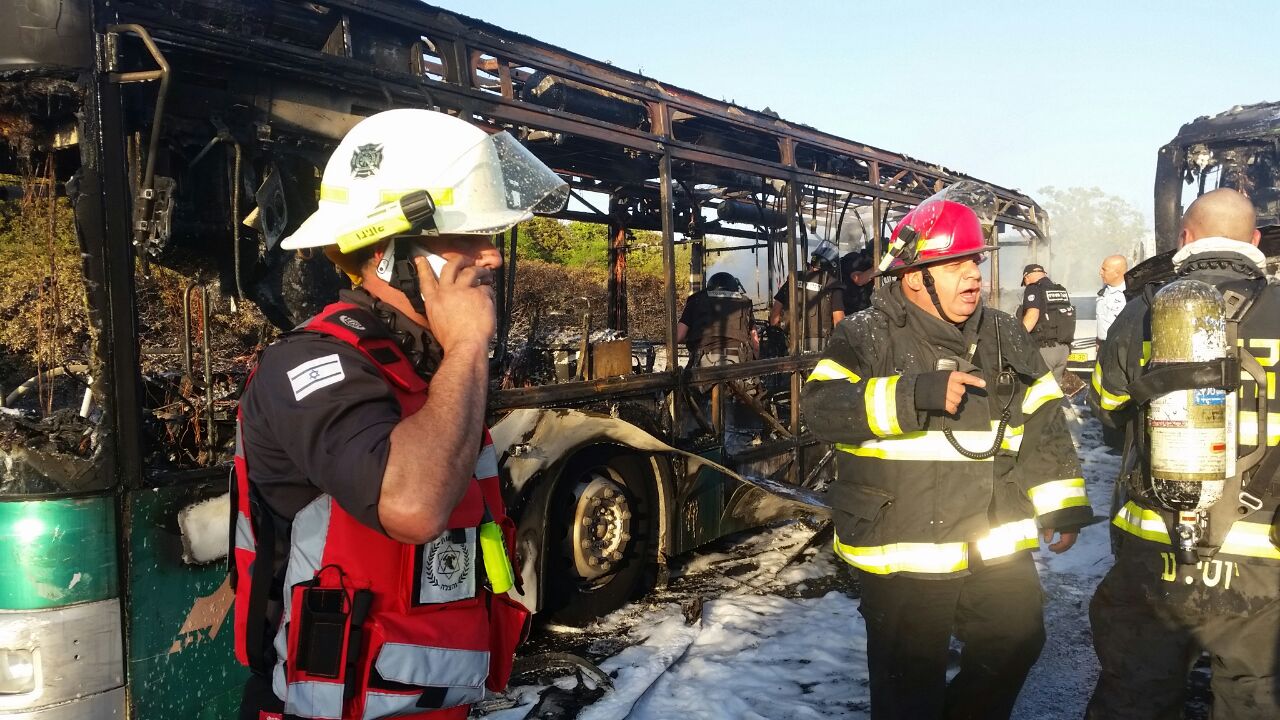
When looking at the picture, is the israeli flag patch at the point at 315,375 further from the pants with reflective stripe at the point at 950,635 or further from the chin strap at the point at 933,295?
the chin strap at the point at 933,295

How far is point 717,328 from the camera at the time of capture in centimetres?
734

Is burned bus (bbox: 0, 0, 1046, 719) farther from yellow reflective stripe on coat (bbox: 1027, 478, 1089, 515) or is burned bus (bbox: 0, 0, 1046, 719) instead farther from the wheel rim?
yellow reflective stripe on coat (bbox: 1027, 478, 1089, 515)

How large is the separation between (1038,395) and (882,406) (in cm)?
72

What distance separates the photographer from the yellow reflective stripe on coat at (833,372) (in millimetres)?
2643

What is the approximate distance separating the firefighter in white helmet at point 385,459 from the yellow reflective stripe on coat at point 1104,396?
7.49ft

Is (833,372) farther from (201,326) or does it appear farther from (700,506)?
(700,506)

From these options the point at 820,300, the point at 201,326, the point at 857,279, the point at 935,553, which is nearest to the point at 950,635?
the point at 935,553

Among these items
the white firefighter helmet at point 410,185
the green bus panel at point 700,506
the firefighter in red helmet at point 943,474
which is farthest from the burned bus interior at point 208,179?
the firefighter in red helmet at point 943,474

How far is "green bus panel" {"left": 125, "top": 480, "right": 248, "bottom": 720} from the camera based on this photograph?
256cm

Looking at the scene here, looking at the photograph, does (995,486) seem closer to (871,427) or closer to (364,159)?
(871,427)

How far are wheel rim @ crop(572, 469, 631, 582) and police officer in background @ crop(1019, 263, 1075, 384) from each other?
21.2 feet

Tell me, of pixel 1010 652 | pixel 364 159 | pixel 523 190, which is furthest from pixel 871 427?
pixel 364 159

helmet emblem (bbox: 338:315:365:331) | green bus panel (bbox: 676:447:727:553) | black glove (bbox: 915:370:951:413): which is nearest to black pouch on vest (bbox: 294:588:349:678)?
helmet emblem (bbox: 338:315:365:331)

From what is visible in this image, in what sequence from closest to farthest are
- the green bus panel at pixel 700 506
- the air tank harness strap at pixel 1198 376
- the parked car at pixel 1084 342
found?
1. the air tank harness strap at pixel 1198 376
2. the green bus panel at pixel 700 506
3. the parked car at pixel 1084 342
